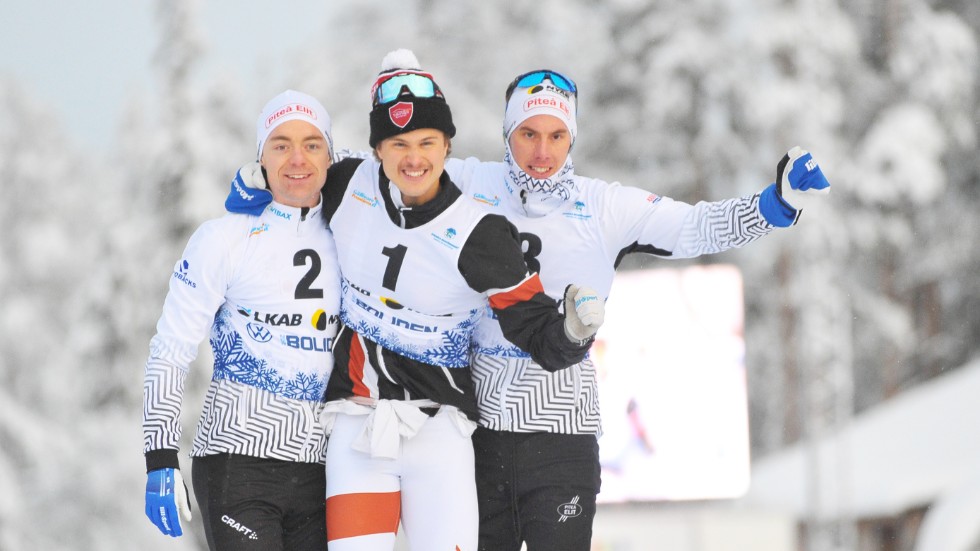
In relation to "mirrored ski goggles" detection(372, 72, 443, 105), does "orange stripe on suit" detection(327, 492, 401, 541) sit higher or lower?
lower

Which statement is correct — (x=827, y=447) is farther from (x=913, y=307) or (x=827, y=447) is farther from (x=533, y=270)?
(x=533, y=270)

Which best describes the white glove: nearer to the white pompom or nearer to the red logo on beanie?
the red logo on beanie

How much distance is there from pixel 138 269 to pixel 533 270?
1557 cm

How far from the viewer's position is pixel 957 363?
27.9 meters

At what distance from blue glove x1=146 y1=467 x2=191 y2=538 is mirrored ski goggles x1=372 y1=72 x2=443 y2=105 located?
136 centimetres

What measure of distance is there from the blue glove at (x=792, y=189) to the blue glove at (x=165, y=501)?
2053 mm

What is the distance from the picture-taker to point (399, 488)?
4414 mm

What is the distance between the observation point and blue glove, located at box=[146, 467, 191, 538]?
168 inches

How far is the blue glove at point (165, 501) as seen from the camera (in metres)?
4.27

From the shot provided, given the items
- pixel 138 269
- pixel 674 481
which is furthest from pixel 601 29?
pixel 674 481

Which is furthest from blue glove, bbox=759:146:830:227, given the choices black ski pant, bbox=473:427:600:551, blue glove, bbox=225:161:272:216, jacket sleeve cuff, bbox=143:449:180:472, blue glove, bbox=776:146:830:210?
jacket sleeve cuff, bbox=143:449:180:472

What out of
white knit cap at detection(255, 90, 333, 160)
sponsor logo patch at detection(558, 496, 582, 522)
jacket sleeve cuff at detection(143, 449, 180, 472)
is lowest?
sponsor logo patch at detection(558, 496, 582, 522)

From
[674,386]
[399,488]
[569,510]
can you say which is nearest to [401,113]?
[399,488]

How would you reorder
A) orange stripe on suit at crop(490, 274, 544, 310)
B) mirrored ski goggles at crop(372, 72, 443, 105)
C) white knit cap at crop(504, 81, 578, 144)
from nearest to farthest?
orange stripe on suit at crop(490, 274, 544, 310) < mirrored ski goggles at crop(372, 72, 443, 105) < white knit cap at crop(504, 81, 578, 144)
